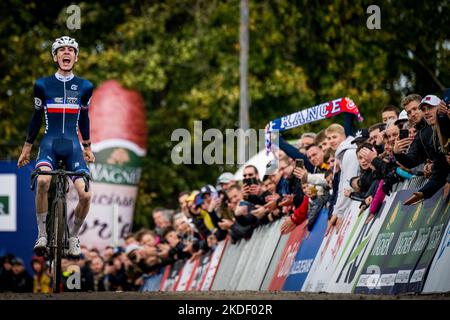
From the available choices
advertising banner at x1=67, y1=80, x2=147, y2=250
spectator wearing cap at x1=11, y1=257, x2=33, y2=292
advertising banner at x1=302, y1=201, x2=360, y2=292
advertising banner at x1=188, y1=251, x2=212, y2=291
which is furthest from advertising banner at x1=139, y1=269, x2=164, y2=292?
advertising banner at x1=302, y1=201, x2=360, y2=292

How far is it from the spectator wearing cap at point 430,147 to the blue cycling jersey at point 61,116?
3.79 meters

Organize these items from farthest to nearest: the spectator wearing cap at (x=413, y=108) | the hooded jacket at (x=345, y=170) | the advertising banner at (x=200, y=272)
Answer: the advertising banner at (x=200, y=272) < the hooded jacket at (x=345, y=170) < the spectator wearing cap at (x=413, y=108)

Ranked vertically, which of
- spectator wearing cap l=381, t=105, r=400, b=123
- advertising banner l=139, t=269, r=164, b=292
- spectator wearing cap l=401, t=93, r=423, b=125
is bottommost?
advertising banner l=139, t=269, r=164, b=292

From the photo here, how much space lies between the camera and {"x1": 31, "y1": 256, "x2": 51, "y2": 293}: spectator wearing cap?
29234 millimetres

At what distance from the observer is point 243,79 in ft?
112

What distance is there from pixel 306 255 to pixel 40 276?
1420 cm

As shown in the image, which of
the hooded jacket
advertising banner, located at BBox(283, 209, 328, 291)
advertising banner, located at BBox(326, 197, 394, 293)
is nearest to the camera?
advertising banner, located at BBox(326, 197, 394, 293)

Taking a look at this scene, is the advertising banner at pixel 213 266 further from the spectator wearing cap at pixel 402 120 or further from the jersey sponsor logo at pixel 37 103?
the spectator wearing cap at pixel 402 120

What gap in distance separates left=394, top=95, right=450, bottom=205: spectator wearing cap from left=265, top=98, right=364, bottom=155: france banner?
319 centimetres

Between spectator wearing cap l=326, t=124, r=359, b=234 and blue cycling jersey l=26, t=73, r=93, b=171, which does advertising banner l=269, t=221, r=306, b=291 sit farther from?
blue cycling jersey l=26, t=73, r=93, b=171

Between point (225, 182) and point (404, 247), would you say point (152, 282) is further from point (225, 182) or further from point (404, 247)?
point (404, 247)

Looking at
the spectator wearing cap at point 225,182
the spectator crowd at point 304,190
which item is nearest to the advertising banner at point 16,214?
the spectator crowd at point 304,190

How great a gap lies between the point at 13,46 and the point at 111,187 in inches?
371

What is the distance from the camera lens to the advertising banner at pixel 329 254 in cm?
1523
